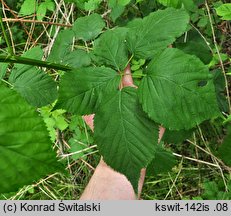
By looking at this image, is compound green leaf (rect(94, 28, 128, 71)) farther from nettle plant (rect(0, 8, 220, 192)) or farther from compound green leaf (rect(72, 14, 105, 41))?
compound green leaf (rect(72, 14, 105, 41))

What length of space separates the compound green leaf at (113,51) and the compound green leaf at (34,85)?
0.71ft

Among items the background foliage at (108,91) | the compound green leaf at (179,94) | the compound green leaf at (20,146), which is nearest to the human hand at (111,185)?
the background foliage at (108,91)

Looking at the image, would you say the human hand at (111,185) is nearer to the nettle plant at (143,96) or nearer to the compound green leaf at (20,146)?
the nettle plant at (143,96)

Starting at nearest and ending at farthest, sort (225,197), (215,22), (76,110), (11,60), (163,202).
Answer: (11,60), (76,110), (163,202), (225,197), (215,22)

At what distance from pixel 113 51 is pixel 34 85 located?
0.32m

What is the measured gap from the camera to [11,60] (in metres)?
0.94

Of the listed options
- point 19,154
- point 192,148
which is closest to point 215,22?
point 192,148

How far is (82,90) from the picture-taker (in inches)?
41.6

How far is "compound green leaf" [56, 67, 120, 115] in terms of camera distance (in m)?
1.06

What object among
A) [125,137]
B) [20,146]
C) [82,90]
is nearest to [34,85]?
[82,90]

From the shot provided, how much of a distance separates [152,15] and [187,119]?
39 centimetres

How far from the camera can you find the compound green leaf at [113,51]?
3.71ft

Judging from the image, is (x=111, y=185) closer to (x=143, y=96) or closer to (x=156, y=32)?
(x=143, y=96)

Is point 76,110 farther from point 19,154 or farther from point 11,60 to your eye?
point 19,154
